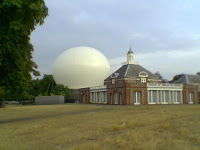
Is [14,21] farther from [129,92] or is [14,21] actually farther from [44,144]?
[129,92]

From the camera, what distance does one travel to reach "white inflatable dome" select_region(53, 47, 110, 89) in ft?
218

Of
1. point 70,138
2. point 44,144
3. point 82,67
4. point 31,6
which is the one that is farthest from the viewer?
point 82,67

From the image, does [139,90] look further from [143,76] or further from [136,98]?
[143,76]

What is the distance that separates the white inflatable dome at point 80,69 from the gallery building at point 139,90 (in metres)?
12.8

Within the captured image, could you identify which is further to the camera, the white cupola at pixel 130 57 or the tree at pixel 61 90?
the tree at pixel 61 90

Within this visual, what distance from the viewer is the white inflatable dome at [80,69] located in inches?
2618

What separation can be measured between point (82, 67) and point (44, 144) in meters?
58.1

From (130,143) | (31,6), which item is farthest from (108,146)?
(31,6)

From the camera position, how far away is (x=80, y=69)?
217 feet

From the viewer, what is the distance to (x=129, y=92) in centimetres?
3834

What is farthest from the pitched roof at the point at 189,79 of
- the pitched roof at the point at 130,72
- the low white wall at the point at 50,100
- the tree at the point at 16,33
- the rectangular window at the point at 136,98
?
the tree at the point at 16,33

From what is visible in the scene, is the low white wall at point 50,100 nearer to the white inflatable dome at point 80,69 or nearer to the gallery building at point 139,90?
the gallery building at point 139,90

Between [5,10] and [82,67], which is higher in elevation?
[82,67]

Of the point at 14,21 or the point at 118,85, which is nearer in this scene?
the point at 14,21
